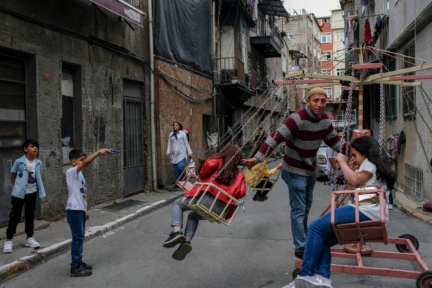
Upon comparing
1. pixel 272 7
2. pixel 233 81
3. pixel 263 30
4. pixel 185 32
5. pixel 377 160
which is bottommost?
pixel 377 160

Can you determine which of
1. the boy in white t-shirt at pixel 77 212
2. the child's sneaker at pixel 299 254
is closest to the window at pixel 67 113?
the boy in white t-shirt at pixel 77 212

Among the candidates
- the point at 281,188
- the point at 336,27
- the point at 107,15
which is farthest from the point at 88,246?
the point at 336,27

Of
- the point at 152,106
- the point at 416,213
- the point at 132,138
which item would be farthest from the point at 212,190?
the point at 152,106

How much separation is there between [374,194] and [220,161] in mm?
1733

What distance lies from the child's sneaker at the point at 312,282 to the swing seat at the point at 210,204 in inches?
39.4

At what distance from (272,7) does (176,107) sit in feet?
52.0

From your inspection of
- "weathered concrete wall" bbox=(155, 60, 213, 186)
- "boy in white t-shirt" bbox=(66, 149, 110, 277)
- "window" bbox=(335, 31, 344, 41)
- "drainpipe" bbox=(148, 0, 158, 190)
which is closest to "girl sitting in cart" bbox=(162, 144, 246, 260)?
"boy in white t-shirt" bbox=(66, 149, 110, 277)

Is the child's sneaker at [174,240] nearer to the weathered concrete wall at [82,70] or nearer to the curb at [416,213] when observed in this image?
the weathered concrete wall at [82,70]

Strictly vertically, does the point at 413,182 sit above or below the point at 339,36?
below

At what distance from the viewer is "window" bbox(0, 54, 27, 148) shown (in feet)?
23.9

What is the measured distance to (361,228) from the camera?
12.2 feet

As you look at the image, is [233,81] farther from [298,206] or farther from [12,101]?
[298,206]

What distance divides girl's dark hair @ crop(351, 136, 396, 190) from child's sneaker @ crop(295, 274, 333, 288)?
1.11 metres

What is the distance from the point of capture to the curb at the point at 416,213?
8.02 metres
